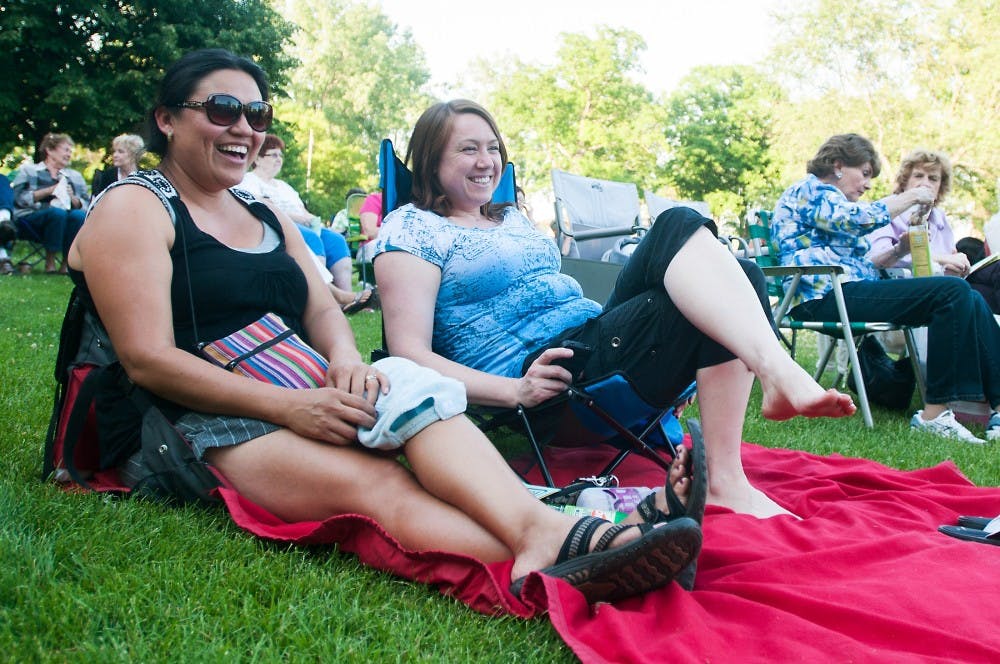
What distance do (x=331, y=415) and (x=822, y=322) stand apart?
3.68 metres

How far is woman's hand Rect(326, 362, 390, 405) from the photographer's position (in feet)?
6.88

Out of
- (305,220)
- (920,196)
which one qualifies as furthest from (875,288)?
(305,220)

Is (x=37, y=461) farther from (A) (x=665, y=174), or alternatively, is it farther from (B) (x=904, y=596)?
(A) (x=665, y=174)

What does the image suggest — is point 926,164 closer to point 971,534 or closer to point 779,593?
point 971,534

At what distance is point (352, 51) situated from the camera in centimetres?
4409

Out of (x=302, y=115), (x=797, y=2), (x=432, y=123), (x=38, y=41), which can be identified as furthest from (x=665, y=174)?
(x=432, y=123)

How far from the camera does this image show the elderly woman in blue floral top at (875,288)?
4.39 meters

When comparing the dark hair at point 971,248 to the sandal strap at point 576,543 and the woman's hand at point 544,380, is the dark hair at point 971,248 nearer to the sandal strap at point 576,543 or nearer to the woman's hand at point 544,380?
the woman's hand at point 544,380

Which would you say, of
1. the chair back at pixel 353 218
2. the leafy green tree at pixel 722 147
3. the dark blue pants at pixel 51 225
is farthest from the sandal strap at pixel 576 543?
the leafy green tree at pixel 722 147

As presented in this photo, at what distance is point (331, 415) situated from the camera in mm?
2021

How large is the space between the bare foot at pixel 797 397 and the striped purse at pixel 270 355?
1.24 meters

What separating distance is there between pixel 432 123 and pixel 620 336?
3.62ft

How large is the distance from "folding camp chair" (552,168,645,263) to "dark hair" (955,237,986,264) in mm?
2681

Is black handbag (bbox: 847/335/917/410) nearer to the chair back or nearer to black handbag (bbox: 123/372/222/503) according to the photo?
black handbag (bbox: 123/372/222/503)
